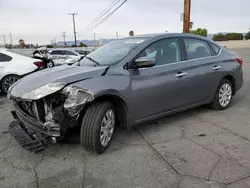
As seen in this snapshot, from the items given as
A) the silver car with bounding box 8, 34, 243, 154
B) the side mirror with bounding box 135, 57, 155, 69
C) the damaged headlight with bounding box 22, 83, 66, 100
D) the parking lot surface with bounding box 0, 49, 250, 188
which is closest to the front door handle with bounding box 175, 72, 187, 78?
the silver car with bounding box 8, 34, 243, 154

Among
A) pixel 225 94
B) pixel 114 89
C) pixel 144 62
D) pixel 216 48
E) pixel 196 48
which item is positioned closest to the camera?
pixel 114 89

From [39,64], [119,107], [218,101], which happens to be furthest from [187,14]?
[119,107]

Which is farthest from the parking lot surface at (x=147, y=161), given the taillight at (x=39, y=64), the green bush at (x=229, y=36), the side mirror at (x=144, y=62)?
the green bush at (x=229, y=36)

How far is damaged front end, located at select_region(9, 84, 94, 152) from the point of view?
2.87m

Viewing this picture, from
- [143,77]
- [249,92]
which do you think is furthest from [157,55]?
[249,92]

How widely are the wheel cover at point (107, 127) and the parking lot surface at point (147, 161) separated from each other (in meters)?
0.19

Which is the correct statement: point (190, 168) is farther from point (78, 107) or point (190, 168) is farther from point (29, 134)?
point (29, 134)

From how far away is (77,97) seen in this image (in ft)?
9.35

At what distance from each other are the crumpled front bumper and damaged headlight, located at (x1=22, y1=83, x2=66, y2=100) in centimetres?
33

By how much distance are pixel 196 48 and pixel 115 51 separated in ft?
5.28

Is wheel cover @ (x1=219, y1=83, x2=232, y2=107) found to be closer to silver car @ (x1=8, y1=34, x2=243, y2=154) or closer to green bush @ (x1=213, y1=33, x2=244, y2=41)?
silver car @ (x1=8, y1=34, x2=243, y2=154)

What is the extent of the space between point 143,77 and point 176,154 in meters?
1.18

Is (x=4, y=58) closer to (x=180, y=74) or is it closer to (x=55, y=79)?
(x=55, y=79)

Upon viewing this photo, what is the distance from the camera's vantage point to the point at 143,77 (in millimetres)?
3484
